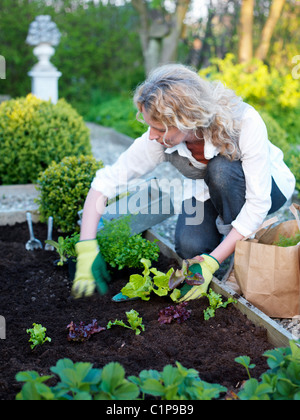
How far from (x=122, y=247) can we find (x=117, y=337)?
0.62 meters

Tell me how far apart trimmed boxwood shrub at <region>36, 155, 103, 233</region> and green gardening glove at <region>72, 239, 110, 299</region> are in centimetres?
92

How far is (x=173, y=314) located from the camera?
2.05 metres

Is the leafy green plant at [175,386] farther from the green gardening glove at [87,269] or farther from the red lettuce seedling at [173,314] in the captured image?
the green gardening glove at [87,269]

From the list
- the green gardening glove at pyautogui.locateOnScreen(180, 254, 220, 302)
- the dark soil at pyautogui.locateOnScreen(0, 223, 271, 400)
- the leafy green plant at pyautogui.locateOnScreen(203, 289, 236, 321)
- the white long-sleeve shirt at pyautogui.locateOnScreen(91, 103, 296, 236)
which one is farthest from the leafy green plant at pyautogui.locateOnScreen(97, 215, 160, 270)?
the leafy green plant at pyautogui.locateOnScreen(203, 289, 236, 321)

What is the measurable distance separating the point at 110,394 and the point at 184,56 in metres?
9.95

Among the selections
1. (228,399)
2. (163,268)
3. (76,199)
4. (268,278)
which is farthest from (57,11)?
(228,399)

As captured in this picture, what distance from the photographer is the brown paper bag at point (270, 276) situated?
2.05m

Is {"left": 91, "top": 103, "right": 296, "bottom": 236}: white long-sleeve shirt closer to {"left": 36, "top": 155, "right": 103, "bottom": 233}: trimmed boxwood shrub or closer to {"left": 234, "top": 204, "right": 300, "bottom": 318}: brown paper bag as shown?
{"left": 234, "top": 204, "right": 300, "bottom": 318}: brown paper bag

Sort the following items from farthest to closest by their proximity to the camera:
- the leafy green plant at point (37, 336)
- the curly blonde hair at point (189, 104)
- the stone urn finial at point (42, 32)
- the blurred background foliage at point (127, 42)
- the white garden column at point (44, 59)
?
1. the blurred background foliage at point (127, 42)
2. the stone urn finial at point (42, 32)
3. the white garden column at point (44, 59)
4. the curly blonde hair at point (189, 104)
5. the leafy green plant at point (37, 336)

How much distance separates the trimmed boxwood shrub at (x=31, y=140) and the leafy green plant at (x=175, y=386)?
3153mm

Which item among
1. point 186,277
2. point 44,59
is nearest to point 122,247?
point 186,277

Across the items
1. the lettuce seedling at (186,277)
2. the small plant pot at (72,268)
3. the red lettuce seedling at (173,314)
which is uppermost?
the lettuce seedling at (186,277)

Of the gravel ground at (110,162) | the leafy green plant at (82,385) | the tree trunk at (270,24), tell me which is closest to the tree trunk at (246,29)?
the tree trunk at (270,24)

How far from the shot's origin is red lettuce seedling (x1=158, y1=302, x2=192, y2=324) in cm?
202
